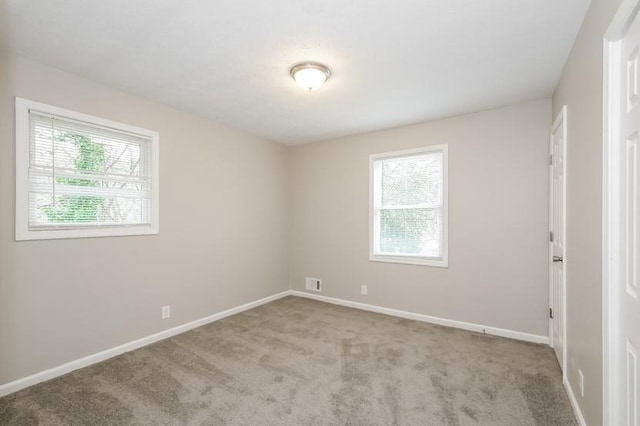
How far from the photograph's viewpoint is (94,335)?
2682mm

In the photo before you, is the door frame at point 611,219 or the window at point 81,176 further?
the window at point 81,176

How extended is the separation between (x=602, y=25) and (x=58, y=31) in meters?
3.19

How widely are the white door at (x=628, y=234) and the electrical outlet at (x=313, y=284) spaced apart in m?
3.58

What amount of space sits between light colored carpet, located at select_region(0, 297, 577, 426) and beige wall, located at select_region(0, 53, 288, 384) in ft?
1.03

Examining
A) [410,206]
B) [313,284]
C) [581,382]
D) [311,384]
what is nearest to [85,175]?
[311,384]

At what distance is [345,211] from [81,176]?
305cm

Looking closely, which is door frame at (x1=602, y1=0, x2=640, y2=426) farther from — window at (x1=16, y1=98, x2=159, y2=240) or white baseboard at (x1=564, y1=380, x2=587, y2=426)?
window at (x1=16, y1=98, x2=159, y2=240)

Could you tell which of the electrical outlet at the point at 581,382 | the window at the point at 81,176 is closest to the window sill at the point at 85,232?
the window at the point at 81,176

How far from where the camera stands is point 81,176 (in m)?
2.63

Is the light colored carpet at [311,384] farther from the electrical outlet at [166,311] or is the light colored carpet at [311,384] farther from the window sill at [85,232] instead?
the window sill at [85,232]

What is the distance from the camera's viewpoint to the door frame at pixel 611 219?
1.40m

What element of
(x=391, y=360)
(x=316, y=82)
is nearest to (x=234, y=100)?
(x=316, y=82)

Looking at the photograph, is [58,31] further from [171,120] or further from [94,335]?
[94,335]

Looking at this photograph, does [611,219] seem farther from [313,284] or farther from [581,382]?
[313,284]
